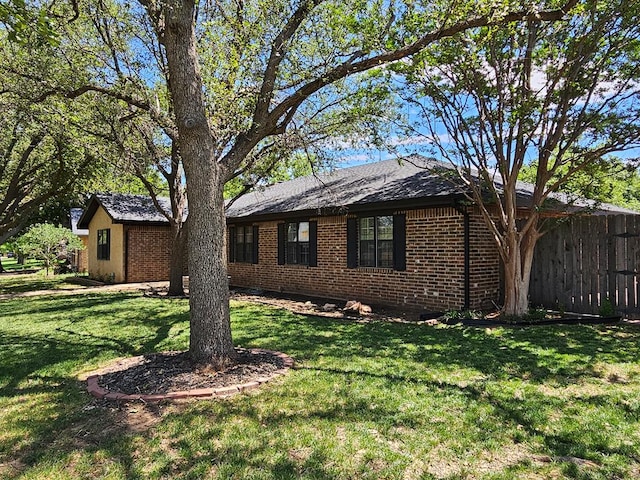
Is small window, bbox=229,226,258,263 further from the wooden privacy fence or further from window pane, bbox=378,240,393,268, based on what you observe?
the wooden privacy fence

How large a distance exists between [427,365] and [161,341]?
4.06m

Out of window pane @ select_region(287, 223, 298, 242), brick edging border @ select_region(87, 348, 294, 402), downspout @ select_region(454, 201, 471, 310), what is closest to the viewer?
brick edging border @ select_region(87, 348, 294, 402)

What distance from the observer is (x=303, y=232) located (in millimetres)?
13195

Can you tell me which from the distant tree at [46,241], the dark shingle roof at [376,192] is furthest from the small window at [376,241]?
the distant tree at [46,241]

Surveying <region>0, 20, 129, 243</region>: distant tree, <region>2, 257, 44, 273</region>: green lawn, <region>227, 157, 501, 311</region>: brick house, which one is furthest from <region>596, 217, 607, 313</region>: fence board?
<region>2, 257, 44, 273</region>: green lawn

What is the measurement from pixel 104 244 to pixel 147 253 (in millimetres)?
2724

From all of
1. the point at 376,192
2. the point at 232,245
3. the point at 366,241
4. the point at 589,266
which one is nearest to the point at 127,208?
the point at 232,245

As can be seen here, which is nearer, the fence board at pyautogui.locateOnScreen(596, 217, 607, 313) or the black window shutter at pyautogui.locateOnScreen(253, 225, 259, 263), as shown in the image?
the fence board at pyautogui.locateOnScreen(596, 217, 607, 313)

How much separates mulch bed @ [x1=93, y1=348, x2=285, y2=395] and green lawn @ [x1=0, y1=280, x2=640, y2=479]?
0.30 meters

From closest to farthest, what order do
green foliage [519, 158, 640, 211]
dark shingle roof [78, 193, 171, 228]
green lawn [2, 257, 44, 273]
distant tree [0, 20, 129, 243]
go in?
distant tree [0, 20, 129, 243] < green foliage [519, 158, 640, 211] < dark shingle roof [78, 193, 171, 228] < green lawn [2, 257, 44, 273]

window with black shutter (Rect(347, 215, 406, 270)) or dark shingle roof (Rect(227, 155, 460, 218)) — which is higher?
dark shingle roof (Rect(227, 155, 460, 218))

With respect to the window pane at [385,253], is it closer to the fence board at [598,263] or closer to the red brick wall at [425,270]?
the red brick wall at [425,270]

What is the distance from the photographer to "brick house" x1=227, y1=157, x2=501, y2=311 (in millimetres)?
9141

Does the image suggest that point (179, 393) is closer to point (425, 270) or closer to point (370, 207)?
point (425, 270)
